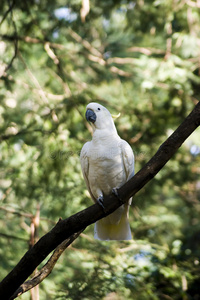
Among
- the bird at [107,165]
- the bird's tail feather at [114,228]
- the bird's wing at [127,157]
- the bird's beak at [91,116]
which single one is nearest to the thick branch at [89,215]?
the bird at [107,165]

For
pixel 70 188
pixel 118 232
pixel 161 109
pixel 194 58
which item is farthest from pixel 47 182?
pixel 194 58

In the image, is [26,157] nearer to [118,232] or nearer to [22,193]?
[22,193]

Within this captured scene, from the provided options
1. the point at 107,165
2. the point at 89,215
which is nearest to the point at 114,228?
the point at 107,165

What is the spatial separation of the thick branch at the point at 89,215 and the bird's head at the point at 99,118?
0.85 m

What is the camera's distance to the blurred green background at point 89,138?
3602 mm

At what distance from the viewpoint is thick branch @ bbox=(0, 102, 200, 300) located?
83.7 inches

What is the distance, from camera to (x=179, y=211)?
6.68 meters

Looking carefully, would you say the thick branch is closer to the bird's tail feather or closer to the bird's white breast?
the bird's white breast

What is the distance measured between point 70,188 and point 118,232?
1.16 m

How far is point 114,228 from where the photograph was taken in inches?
119

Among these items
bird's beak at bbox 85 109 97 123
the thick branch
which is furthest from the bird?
the thick branch

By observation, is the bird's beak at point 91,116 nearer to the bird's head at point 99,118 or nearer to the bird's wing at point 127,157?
the bird's head at point 99,118

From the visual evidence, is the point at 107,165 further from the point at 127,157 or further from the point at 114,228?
the point at 114,228

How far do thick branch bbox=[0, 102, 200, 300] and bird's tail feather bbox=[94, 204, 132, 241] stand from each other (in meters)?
0.83
